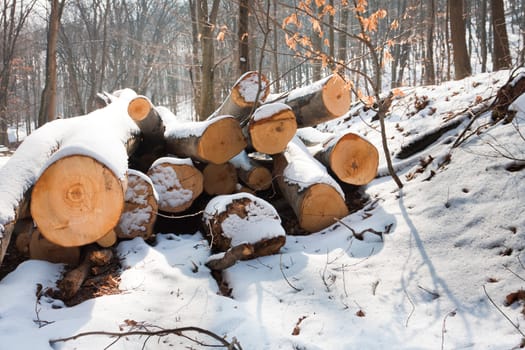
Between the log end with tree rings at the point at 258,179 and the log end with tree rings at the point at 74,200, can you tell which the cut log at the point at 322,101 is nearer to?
the log end with tree rings at the point at 258,179

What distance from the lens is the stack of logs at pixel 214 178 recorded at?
8.54 ft

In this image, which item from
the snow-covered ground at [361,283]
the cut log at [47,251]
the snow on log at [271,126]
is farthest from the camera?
the snow on log at [271,126]

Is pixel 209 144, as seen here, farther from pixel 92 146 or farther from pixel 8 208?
pixel 8 208

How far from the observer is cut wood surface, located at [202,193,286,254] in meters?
3.32

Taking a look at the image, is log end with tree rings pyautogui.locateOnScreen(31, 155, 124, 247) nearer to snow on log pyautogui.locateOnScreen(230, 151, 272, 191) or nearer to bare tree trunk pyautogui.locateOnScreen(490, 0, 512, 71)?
snow on log pyautogui.locateOnScreen(230, 151, 272, 191)

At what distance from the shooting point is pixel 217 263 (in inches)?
126

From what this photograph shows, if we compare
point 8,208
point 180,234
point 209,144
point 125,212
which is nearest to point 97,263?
point 125,212

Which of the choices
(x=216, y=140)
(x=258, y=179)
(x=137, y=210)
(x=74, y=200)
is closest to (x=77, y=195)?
(x=74, y=200)

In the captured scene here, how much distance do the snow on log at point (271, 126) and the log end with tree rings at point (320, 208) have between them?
67 centimetres

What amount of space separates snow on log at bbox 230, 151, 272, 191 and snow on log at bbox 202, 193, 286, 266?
0.92 m

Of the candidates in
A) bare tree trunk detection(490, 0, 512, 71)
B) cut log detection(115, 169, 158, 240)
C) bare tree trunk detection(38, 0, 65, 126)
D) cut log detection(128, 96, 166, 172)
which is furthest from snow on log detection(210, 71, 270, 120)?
bare tree trunk detection(38, 0, 65, 126)

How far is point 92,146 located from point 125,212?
3.23 ft

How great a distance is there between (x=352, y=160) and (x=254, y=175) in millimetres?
1213

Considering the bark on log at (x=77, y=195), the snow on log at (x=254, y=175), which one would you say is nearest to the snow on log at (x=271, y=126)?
the snow on log at (x=254, y=175)
